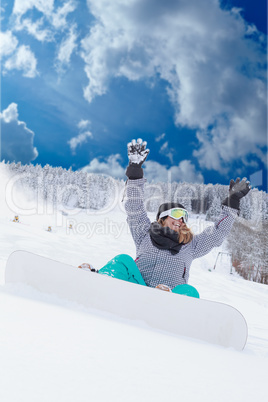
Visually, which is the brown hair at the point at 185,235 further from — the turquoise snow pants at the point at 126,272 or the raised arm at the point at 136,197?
the turquoise snow pants at the point at 126,272

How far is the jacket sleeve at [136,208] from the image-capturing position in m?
2.91

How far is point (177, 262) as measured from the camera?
8.65ft

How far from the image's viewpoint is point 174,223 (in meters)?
2.88

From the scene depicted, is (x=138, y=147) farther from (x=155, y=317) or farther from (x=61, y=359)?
(x=61, y=359)

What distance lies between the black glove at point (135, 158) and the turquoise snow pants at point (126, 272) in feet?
3.16

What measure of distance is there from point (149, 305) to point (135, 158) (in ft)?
5.37

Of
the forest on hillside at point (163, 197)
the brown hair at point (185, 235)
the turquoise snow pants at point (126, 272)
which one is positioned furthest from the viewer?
the forest on hillside at point (163, 197)

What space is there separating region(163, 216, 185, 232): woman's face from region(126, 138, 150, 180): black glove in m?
0.51

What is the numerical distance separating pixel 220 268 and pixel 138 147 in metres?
23.8

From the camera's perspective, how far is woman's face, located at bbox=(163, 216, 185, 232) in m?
2.86

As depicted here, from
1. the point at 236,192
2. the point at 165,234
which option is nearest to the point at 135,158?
the point at 165,234

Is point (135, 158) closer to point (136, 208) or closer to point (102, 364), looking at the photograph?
point (136, 208)

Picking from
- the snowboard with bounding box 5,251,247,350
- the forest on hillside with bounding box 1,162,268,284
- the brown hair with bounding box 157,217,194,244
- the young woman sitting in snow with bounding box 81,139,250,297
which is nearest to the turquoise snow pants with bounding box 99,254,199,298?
the young woman sitting in snow with bounding box 81,139,250,297

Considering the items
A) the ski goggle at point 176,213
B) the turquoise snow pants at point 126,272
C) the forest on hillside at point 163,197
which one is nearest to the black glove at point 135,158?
the ski goggle at point 176,213
